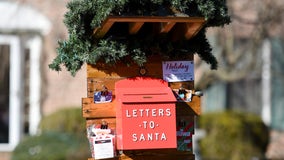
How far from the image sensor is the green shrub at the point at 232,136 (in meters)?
11.8

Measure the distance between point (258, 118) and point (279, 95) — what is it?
3.51 ft

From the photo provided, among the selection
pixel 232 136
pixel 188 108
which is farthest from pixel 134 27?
pixel 232 136

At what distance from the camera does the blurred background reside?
11.4 m

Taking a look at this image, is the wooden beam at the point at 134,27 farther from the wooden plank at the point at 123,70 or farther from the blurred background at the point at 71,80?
the blurred background at the point at 71,80

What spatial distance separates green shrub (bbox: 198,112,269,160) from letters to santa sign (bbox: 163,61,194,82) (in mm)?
6996

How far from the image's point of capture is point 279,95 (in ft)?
44.2

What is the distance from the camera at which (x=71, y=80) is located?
12.4m

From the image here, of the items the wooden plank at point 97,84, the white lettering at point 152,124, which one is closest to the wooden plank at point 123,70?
the wooden plank at point 97,84

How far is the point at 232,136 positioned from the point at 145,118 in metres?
7.45

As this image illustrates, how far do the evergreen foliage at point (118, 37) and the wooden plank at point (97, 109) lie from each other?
239 millimetres

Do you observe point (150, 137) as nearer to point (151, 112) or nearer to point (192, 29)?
point (151, 112)

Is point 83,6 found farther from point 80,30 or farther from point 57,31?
point 57,31

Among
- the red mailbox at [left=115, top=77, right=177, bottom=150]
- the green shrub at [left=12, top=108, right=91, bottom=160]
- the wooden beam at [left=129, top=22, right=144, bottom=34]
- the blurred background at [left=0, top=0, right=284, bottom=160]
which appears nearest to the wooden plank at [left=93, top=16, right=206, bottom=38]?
the wooden beam at [left=129, top=22, right=144, bottom=34]

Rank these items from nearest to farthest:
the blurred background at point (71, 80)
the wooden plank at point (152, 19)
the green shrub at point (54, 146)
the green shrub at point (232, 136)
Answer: the wooden plank at point (152, 19) → the green shrub at point (54, 146) → the blurred background at point (71, 80) → the green shrub at point (232, 136)
